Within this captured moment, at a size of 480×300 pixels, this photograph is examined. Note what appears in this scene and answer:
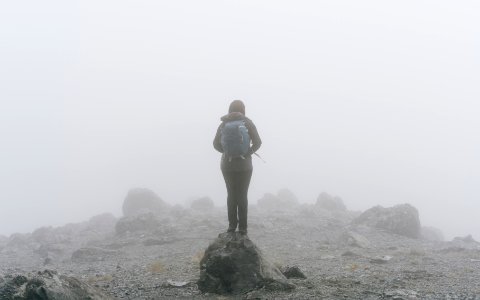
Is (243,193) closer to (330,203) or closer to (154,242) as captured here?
(154,242)

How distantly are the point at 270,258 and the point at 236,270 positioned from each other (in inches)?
131

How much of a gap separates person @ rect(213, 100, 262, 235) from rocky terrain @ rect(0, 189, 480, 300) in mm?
1193

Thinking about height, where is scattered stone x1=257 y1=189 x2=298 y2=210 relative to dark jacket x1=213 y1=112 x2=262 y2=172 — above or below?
below

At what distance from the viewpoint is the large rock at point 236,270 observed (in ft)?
38.6

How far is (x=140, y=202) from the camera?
5472 centimetres

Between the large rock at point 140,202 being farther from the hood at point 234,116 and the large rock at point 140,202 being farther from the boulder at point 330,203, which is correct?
the hood at point 234,116

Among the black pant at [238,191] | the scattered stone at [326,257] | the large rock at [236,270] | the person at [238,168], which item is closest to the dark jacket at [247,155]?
the person at [238,168]

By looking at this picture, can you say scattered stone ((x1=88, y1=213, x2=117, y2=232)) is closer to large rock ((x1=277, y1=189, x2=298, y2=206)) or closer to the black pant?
large rock ((x1=277, y1=189, x2=298, y2=206))

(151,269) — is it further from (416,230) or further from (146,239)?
(416,230)

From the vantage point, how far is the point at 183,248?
1113 inches

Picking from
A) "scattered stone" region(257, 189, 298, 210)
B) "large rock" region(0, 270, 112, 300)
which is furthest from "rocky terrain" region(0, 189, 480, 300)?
"scattered stone" region(257, 189, 298, 210)

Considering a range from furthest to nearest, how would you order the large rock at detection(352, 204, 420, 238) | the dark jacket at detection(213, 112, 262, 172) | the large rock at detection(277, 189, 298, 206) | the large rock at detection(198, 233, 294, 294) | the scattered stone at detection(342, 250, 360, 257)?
the large rock at detection(277, 189, 298, 206), the large rock at detection(352, 204, 420, 238), the scattered stone at detection(342, 250, 360, 257), the dark jacket at detection(213, 112, 262, 172), the large rock at detection(198, 233, 294, 294)

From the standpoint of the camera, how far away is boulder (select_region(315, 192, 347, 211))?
5691 centimetres

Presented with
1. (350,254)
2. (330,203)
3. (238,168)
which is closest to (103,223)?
(330,203)
